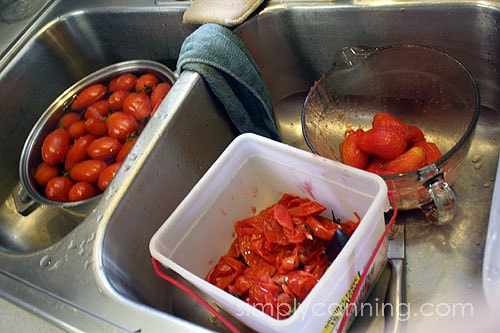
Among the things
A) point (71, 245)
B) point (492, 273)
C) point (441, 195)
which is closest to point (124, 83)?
point (71, 245)

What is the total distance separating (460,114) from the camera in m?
0.86

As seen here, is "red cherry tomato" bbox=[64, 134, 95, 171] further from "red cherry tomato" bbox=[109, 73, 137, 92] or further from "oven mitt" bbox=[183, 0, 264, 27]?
"oven mitt" bbox=[183, 0, 264, 27]

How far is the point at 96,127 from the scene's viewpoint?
3.44 feet

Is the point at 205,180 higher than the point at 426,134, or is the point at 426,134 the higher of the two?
the point at 205,180

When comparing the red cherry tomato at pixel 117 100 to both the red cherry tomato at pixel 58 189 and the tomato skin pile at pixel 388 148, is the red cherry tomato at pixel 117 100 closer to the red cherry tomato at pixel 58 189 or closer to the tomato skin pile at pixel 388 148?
the red cherry tomato at pixel 58 189

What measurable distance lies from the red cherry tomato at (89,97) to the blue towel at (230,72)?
10.3 inches

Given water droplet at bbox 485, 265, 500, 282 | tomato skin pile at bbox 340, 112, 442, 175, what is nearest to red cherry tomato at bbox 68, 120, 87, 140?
tomato skin pile at bbox 340, 112, 442, 175

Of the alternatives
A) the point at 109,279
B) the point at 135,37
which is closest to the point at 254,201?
the point at 109,279

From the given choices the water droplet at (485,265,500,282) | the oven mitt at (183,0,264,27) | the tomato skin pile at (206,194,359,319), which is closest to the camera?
the water droplet at (485,265,500,282)

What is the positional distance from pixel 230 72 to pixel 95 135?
1.11ft

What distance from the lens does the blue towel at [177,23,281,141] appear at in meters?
0.90

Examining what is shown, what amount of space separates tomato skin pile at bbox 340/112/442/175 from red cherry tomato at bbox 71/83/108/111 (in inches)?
21.3

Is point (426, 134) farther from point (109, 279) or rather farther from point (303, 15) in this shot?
point (109, 279)

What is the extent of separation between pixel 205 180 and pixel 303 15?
407 millimetres
